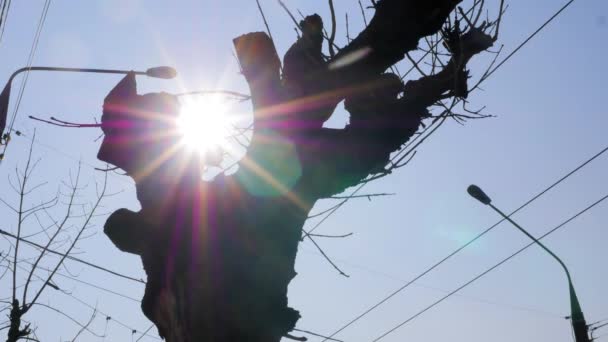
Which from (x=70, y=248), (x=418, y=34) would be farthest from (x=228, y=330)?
(x=70, y=248)

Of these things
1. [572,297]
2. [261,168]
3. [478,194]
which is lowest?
[261,168]

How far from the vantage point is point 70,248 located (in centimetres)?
898

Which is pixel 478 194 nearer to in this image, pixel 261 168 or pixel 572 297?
pixel 572 297

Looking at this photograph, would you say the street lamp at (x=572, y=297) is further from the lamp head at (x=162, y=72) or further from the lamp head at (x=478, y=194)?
the lamp head at (x=162, y=72)

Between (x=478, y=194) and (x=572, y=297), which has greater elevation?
(x=478, y=194)

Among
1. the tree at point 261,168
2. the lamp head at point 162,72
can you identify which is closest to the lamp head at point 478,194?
the tree at point 261,168

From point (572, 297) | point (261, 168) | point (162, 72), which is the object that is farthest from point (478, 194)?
point (261, 168)

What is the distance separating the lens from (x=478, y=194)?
29.0ft

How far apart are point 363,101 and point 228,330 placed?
1675mm

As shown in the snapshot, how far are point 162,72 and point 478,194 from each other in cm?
560

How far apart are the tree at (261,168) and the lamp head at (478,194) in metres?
5.17

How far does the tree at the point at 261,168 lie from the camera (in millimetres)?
2998

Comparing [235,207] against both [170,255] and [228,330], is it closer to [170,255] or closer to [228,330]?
[170,255]

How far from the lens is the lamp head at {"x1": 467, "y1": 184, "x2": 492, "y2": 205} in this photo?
28.8 ft
